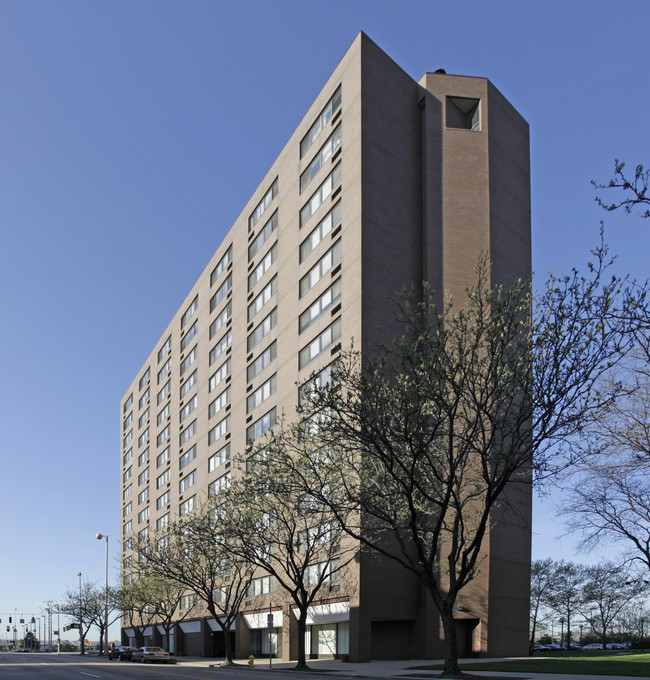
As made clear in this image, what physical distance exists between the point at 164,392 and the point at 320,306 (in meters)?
51.5

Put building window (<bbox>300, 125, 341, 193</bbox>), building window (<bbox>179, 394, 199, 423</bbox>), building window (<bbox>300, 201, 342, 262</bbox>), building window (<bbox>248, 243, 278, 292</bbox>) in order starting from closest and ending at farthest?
building window (<bbox>300, 201, 342, 262</bbox>) → building window (<bbox>300, 125, 341, 193</bbox>) → building window (<bbox>248, 243, 278, 292</bbox>) → building window (<bbox>179, 394, 199, 423</bbox>)

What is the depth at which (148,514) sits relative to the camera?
101188 mm

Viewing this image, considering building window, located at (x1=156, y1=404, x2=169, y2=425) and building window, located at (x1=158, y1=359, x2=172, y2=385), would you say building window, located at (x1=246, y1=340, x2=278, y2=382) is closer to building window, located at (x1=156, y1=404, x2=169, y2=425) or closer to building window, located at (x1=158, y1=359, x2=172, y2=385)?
building window, located at (x1=158, y1=359, x2=172, y2=385)

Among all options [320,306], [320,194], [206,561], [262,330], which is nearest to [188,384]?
[262,330]

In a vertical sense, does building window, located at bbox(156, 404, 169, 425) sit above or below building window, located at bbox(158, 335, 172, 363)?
below

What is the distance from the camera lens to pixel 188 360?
87.8 meters

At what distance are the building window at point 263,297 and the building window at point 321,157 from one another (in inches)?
330

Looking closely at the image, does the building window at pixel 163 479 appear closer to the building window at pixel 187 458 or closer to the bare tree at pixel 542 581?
the building window at pixel 187 458

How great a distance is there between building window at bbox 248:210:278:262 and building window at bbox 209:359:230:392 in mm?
10930

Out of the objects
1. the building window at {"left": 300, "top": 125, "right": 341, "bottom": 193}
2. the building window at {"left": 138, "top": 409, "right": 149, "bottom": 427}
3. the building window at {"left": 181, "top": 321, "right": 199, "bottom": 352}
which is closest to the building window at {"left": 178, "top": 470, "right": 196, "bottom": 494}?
the building window at {"left": 181, "top": 321, "right": 199, "bottom": 352}

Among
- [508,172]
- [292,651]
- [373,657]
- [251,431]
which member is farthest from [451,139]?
[292,651]

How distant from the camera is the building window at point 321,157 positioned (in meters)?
52.4

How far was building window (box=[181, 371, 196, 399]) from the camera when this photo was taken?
84.9 meters

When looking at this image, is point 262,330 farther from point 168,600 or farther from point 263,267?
point 168,600
